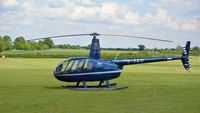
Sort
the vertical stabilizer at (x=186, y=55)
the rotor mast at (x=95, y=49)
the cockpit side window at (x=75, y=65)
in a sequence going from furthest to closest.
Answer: the vertical stabilizer at (x=186, y=55) < the rotor mast at (x=95, y=49) < the cockpit side window at (x=75, y=65)

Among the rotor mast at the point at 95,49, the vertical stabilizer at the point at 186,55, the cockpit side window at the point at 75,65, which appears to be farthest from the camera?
the vertical stabilizer at the point at 186,55

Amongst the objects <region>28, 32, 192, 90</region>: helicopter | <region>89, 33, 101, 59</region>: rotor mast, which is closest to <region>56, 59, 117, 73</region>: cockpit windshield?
<region>28, 32, 192, 90</region>: helicopter

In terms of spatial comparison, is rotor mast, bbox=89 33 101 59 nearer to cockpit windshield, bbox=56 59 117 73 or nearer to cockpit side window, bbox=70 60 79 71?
cockpit windshield, bbox=56 59 117 73

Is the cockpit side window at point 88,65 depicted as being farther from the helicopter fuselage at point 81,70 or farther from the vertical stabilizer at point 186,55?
the vertical stabilizer at point 186,55

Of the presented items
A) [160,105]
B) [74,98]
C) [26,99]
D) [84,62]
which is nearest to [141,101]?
[160,105]

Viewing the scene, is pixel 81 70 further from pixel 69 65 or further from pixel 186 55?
pixel 186 55

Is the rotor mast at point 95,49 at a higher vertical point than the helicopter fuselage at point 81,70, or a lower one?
higher

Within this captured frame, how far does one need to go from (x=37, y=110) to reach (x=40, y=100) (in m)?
3.35

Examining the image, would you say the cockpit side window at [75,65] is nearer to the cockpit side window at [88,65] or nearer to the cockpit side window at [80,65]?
the cockpit side window at [80,65]

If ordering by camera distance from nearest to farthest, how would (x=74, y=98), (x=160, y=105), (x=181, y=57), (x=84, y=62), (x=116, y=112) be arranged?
(x=116, y=112) < (x=160, y=105) < (x=74, y=98) < (x=84, y=62) < (x=181, y=57)

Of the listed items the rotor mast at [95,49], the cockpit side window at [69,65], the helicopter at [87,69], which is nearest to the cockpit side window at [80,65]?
the helicopter at [87,69]

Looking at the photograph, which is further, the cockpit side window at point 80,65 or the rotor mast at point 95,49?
the rotor mast at point 95,49

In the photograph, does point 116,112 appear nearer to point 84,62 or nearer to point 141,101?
point 141,101

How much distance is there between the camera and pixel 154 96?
68.9 ft
